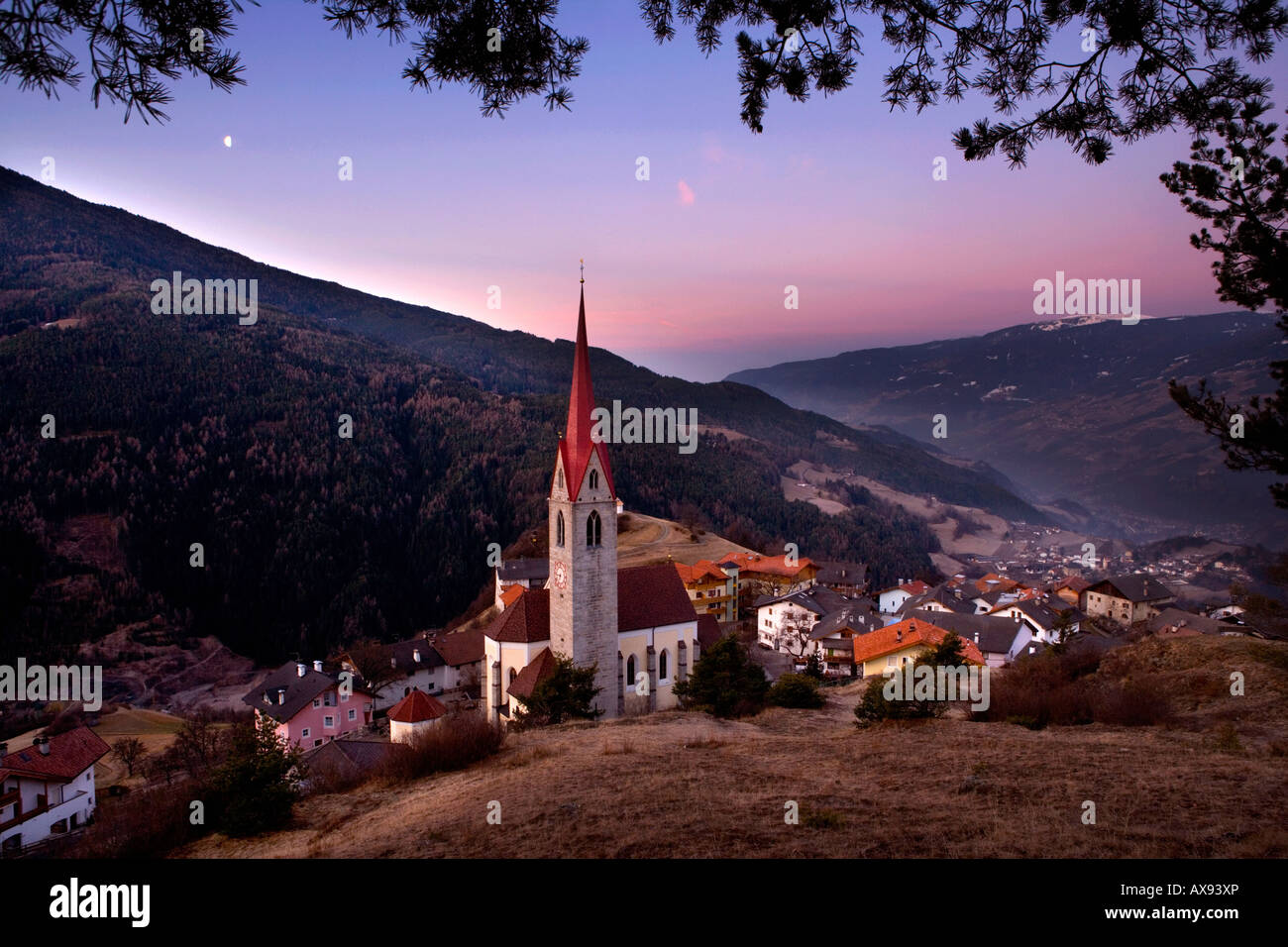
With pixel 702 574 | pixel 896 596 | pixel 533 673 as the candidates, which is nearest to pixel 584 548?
pixel 533 673

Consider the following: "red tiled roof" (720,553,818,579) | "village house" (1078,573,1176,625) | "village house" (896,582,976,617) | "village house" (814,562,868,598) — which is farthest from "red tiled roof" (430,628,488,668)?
"village house" (1078,573,1176,625)

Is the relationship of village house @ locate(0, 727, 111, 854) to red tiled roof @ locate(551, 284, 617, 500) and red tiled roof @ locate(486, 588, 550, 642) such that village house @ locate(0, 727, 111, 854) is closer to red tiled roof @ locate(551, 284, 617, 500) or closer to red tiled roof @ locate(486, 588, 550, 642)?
red tiled roof @ locate(486, 588, 550, 642)

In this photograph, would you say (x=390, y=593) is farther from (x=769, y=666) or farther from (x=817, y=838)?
(x=817, y=838)

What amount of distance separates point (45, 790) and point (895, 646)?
4180cm

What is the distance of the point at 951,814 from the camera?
9.26 metres

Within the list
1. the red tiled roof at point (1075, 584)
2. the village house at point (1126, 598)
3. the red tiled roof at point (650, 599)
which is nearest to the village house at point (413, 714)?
the red tiled roof at point (650, 599)

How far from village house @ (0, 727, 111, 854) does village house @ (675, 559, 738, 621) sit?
43.2m

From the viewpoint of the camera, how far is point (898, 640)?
38406 mm

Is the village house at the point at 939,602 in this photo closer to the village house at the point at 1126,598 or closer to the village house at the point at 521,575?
the village house at the point at 1126,598

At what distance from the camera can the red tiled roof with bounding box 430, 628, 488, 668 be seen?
5284 centimetres

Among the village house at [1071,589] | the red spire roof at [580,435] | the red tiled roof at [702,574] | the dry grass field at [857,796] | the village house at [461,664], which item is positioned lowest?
the village house at [461,664]

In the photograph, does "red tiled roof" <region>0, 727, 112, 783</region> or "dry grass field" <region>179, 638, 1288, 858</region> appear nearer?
"dry grass field" <region>179, 638, 1288, 858</region>

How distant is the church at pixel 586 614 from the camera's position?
1276 inches

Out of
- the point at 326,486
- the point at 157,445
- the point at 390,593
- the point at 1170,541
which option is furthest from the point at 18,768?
the point at 1170,541
